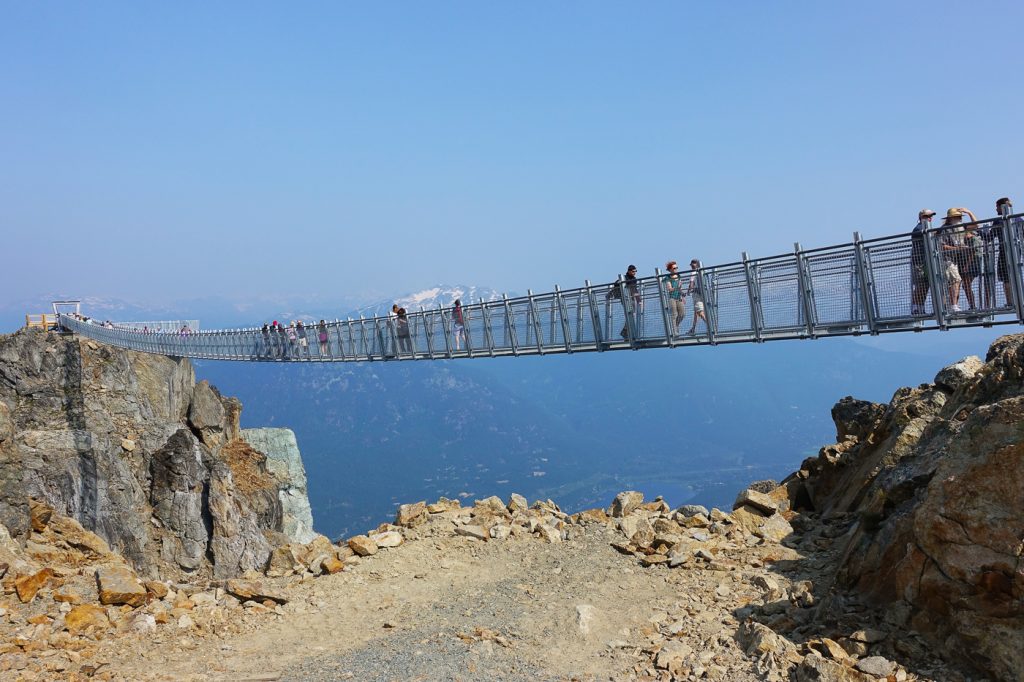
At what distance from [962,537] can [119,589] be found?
10976 millimetres

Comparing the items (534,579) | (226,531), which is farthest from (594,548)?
(226,531)

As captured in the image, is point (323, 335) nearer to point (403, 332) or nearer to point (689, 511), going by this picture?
point (403, 332)

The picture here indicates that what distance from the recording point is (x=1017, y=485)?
794cm

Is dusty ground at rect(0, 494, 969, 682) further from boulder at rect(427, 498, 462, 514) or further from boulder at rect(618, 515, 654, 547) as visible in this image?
boulder at rect(427, 498, 462, 514)

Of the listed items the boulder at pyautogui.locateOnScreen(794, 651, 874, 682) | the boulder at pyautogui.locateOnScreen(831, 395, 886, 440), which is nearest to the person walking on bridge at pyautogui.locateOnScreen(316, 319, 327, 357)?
the boulder at pyautogui.locateOnScreen(831, 395, 886, 440)

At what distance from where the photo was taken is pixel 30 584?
10.8 metres

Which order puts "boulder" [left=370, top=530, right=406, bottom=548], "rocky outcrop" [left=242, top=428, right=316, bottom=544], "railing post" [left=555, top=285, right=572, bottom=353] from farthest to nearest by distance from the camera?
"rocky outcrop" [left=242, top=428, right=316, bottom=544]
"railing post" [left=555, top=285, right=572, bottom=353]
"boulder" [left=370, top=530, right=406, bottom=548]

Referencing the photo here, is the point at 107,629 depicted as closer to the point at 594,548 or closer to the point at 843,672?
the point at 594,548

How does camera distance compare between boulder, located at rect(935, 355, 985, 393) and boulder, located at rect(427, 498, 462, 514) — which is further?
boulder, located at rect(427, 498, 462, 514)

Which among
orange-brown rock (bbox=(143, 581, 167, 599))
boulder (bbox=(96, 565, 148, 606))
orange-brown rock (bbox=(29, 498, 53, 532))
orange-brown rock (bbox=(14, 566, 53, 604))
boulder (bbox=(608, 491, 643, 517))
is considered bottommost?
boulder (bbox=(608, 491, 643, 517))

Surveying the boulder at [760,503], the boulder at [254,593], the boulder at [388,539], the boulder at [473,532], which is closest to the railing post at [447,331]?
the boulder at [473,532]

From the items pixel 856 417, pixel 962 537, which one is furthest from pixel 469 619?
pixel 856 417

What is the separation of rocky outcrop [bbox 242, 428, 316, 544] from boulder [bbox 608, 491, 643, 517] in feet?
151

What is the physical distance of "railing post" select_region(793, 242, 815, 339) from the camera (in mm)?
13890
